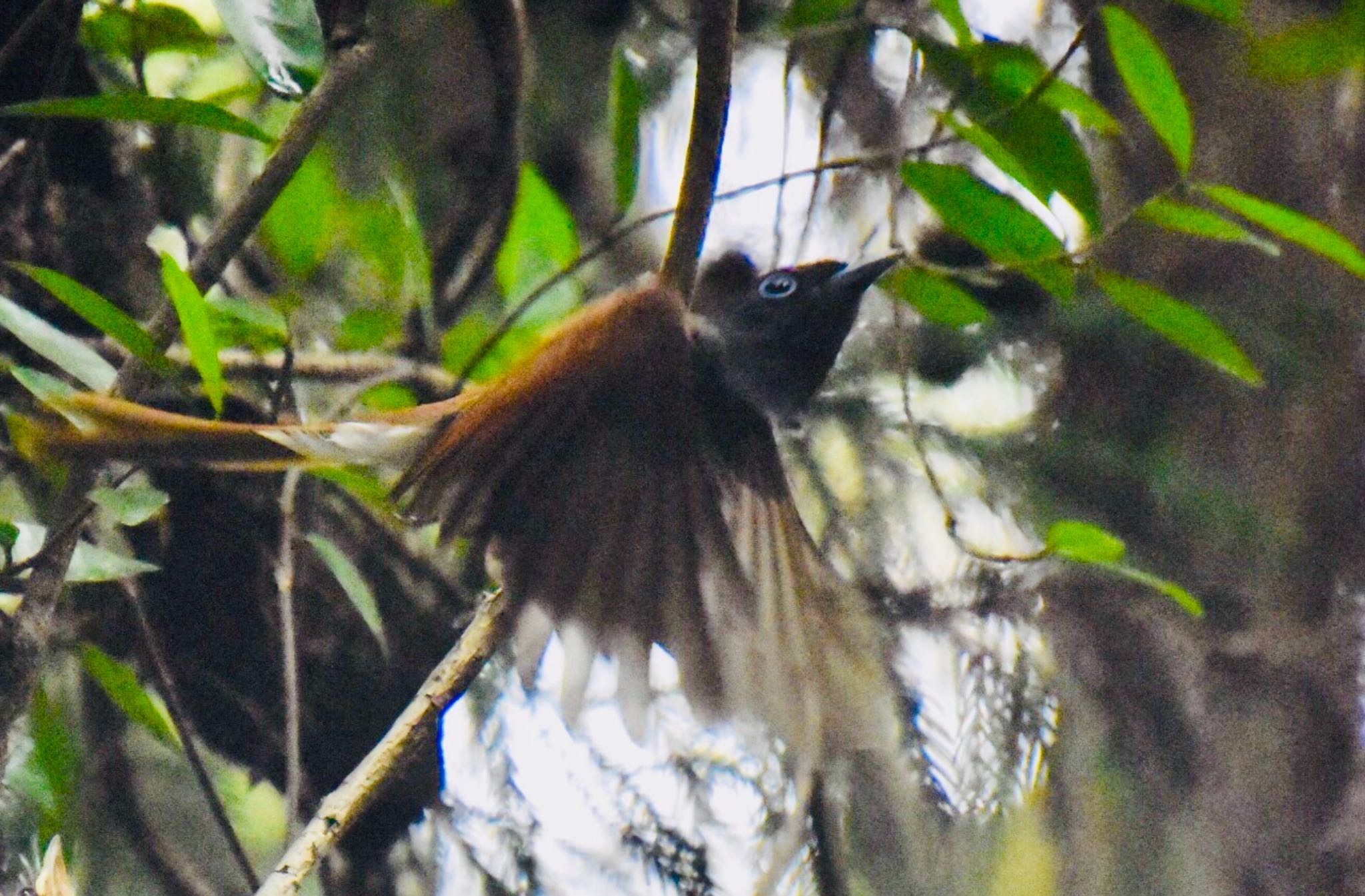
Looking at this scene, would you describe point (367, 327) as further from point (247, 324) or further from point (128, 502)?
point (128, 502)

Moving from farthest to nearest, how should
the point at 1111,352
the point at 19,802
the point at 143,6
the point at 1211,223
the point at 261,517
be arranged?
the point at 1111,352, the point at 261,517, the point at 19,802, the point at 143,6, the point at 1211,223

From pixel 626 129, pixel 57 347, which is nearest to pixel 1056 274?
pixel 626 129

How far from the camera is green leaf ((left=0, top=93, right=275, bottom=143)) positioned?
0.85 m

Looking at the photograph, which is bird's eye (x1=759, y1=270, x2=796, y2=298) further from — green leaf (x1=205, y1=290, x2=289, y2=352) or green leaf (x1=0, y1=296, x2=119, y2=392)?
green leaf (x1=0, y1=296, x2=119, y2=392)

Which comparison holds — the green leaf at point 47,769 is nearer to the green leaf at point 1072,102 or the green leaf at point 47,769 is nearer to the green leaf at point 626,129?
the green leaf at point 626,129

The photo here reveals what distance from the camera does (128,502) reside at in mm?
823

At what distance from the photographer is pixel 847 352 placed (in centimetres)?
154

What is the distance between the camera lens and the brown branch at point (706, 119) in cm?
76

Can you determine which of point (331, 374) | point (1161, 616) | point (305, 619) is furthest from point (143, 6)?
point (1161, 616)

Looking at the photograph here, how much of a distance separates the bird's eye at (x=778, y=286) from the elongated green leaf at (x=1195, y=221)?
0.89 feet

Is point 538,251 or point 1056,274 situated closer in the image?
point 1056,274

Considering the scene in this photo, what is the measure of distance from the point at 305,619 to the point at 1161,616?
0.99m

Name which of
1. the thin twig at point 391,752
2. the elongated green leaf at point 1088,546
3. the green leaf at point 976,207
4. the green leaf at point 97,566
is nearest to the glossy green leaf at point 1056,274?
the green leaf at point 976,207

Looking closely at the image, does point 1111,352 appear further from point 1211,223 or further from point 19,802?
point 19,802
